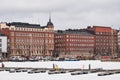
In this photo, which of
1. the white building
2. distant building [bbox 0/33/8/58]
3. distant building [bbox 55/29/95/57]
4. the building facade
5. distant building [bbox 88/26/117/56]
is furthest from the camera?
distant building [bbox 88/26/117/56]

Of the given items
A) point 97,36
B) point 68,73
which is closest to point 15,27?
point 97,36

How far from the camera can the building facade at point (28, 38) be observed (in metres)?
159

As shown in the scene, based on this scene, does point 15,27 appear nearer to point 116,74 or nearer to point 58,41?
point 58,41

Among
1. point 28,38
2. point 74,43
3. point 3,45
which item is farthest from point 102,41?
point 3,45

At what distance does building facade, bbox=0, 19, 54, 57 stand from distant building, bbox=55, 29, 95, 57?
6507 millimetres

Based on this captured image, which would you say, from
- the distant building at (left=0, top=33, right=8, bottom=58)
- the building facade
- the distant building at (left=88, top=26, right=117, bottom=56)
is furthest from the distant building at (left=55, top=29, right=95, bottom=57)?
the distant building at (left=0, top=33, right=8, bottom=58)

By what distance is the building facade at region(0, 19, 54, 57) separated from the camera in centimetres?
15888

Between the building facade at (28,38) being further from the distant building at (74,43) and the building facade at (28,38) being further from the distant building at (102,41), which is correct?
the distant building at (102,41)

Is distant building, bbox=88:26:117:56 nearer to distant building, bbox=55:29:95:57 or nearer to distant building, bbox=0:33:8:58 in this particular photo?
distant building, bbox=55:29:95:57

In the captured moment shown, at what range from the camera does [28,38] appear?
545 feet

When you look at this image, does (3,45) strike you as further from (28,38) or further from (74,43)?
(74,43)

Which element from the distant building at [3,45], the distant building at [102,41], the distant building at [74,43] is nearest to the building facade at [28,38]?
the distant building at [3,45]

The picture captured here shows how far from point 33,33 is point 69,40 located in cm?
1966

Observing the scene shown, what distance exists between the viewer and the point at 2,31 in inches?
6220
